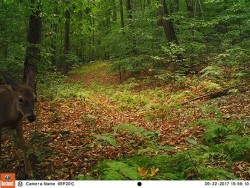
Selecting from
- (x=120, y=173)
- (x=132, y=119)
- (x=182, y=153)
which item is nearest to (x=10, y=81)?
(x=120, y=173)

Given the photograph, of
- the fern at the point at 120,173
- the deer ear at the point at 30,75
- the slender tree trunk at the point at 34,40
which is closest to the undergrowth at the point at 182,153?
the fern at the point at 120,173

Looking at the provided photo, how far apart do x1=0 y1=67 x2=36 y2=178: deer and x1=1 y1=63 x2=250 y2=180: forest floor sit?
2.36 ft

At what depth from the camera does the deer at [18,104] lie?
4720 mm

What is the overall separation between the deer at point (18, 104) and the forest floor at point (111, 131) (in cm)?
72

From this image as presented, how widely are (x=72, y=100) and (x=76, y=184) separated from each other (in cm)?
925

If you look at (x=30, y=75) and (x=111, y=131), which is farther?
(x=111, y=131)

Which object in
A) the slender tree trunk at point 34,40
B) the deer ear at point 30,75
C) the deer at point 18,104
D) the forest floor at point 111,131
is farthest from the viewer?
the slender tree trunk at point 34,40

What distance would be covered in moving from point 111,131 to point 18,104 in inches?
125

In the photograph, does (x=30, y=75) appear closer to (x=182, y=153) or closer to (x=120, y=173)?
(x=120, y=173)

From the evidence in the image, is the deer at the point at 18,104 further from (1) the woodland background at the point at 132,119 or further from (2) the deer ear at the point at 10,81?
(1) the woodland background at the point at 132,119

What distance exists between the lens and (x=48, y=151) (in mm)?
6102

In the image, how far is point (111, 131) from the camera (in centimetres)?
759

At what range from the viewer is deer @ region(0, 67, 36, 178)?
472cm

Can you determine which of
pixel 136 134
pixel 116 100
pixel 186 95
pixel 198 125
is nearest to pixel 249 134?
pixel 198 125
